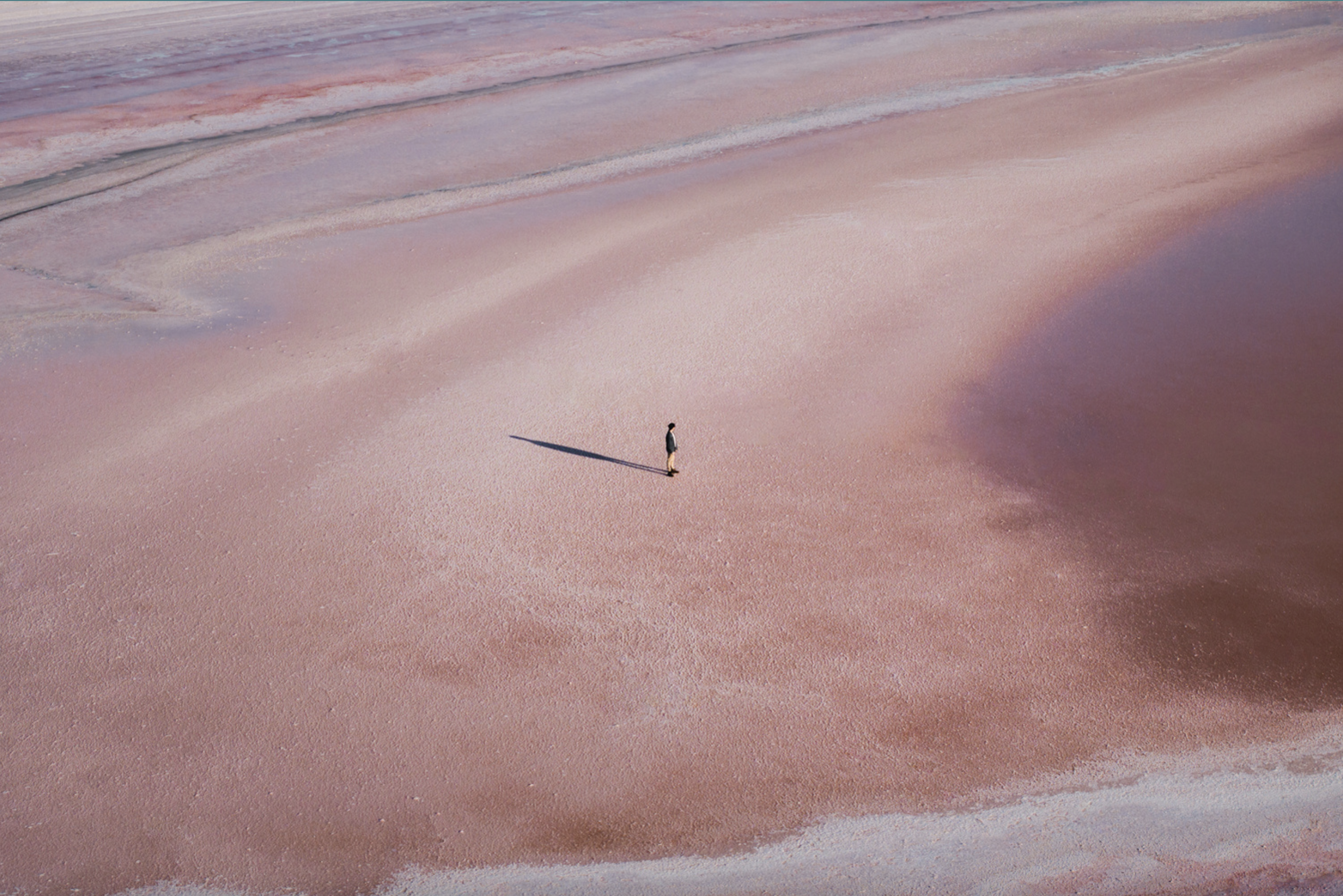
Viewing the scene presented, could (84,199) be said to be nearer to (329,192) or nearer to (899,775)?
(329,192)

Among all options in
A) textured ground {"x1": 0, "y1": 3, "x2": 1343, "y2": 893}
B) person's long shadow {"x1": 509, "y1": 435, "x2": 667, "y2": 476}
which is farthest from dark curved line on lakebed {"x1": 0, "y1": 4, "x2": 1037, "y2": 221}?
person's long shadow {"x1": 509, "y1": 435, "x2": 667, "y2": 476}

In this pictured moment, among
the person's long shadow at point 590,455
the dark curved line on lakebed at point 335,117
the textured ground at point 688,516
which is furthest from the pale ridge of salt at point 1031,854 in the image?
the dark curved line on lakebed at point 335,117

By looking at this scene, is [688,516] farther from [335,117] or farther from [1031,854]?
[335,117]

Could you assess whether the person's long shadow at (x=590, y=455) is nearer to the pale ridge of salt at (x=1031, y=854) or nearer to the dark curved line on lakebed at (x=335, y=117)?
the pale ridge of salt at (x=1031, y=854)

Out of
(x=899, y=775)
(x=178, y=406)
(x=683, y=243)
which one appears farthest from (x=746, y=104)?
(x=899, y=775)

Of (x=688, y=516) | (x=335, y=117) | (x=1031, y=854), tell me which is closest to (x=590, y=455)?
(x=688, y=516)

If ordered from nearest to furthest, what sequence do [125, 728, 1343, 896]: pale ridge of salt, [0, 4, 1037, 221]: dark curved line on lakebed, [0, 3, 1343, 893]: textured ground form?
[125, 728, 1343, 896]: pale ridge of salt, [0, 3, 1343, 893]: textured ground, [0, 4, 1037, 221]: dark curved line on lakebed

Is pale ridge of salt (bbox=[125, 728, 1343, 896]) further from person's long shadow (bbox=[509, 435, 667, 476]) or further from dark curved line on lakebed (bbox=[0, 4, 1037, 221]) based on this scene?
dark curved line on lakebed (bbox=[0, 4, 1037, 221])
